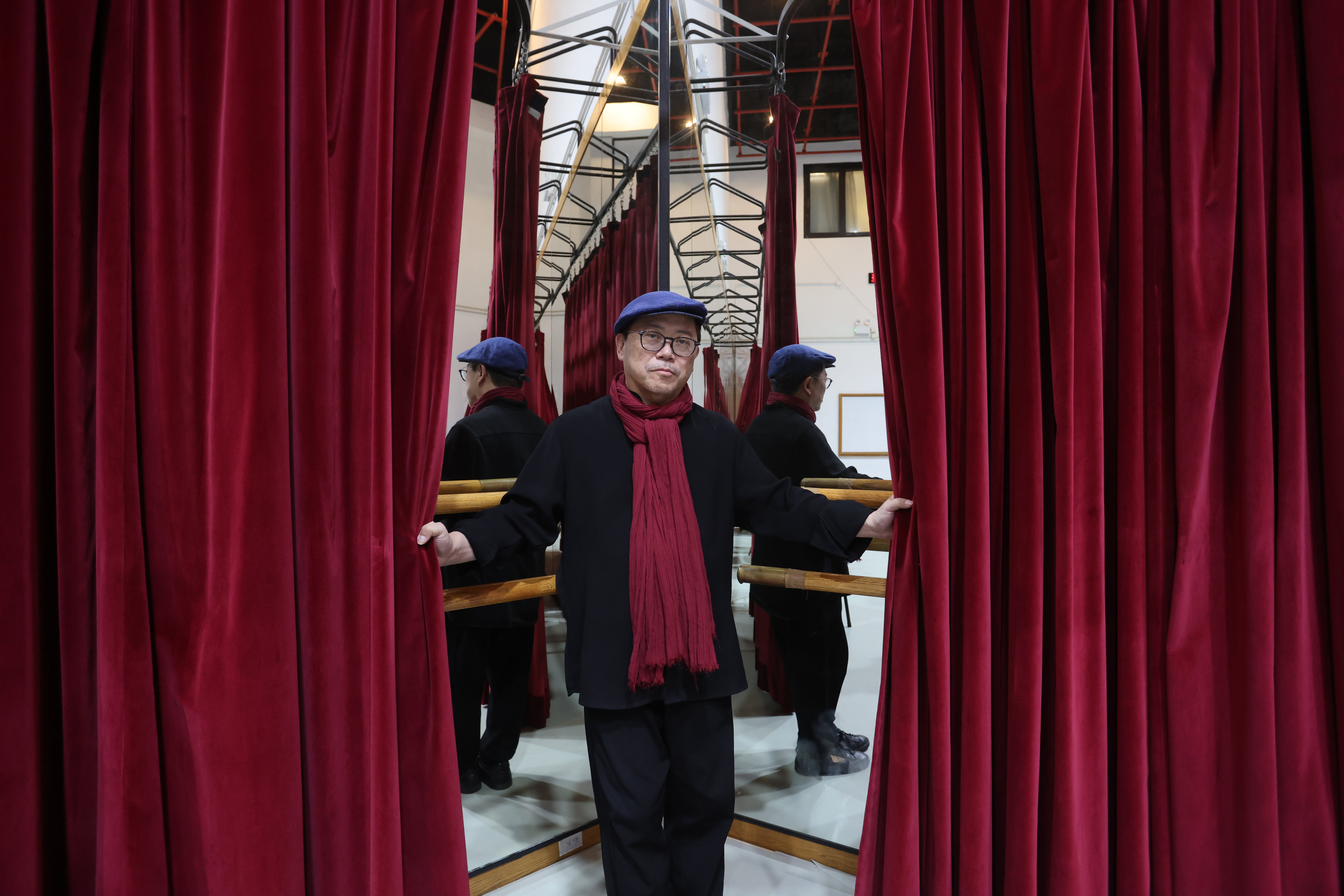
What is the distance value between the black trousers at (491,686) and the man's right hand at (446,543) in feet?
2.31

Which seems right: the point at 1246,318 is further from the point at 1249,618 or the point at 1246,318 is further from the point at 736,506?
the point at 736,506

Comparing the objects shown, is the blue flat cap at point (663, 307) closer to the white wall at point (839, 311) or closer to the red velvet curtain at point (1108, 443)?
the red velvet curtain at point (1108, 443)

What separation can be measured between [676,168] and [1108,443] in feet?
4.71

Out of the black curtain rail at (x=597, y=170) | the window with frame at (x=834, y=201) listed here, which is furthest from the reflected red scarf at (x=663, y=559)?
the black curtain rail at (x=597, y=170)

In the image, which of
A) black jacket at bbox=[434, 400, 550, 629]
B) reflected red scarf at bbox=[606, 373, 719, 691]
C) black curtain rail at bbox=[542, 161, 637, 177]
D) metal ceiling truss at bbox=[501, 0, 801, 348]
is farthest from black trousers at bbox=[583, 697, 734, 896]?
black curtain rail at bbox=[542, 161, 637, 177]

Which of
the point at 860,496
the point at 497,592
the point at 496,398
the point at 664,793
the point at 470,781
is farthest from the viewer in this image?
the point at 470,781

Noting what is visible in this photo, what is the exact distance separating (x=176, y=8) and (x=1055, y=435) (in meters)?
1.84

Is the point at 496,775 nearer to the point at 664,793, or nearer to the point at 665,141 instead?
the point at 664,793

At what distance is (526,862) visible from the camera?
1839 mm

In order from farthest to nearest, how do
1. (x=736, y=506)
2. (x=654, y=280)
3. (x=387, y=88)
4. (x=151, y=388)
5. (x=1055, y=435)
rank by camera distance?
(x=654, y=280) → (x=736, y=506) → (x=1055, y=435) → (x=387, y=88) → (x=151, y=388)

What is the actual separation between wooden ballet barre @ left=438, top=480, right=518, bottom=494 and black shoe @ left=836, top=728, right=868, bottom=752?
1.31m

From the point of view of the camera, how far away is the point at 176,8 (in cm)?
107

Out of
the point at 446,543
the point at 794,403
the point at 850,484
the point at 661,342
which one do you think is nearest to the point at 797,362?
the point at 794,403

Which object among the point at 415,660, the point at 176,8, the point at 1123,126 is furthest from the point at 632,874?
the point at 1123,126
